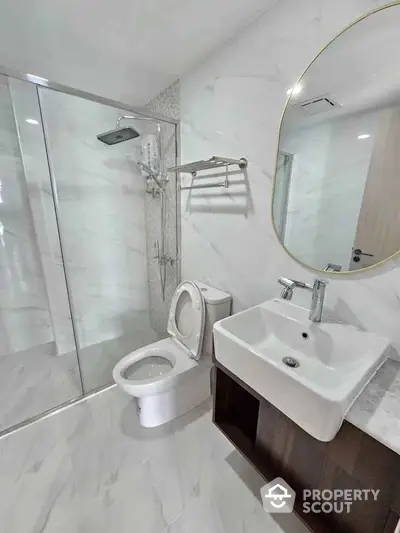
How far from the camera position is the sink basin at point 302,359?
0.66 m

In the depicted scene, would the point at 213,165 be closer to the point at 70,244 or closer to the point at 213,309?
the point at 213,309

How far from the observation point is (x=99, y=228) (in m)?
2.27

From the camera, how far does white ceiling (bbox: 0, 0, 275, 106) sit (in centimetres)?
114

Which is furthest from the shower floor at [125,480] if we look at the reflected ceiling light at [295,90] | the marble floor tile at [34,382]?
the reflected ceiling light at [295,90]

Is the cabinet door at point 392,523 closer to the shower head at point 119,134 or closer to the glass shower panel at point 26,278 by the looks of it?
the glass shower panel at point 26,278

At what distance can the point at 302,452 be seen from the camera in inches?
35.2

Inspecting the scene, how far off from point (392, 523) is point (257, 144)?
1.54 metres

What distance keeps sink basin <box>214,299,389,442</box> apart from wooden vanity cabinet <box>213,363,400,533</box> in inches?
4.0

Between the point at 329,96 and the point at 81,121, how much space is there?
1.89 meters

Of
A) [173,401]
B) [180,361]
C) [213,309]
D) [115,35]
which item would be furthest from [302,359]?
[115,35]

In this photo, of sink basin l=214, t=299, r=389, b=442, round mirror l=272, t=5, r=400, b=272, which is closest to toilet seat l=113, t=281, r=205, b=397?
sink basin l=214, t=299, r=389, b=442

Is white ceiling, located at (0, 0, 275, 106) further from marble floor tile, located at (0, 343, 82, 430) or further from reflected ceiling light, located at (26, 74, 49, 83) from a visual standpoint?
marble floor tile, located at (0, 343, 82, 430)

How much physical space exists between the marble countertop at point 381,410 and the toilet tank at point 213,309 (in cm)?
86

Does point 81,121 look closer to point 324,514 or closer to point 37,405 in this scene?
point 37,405
